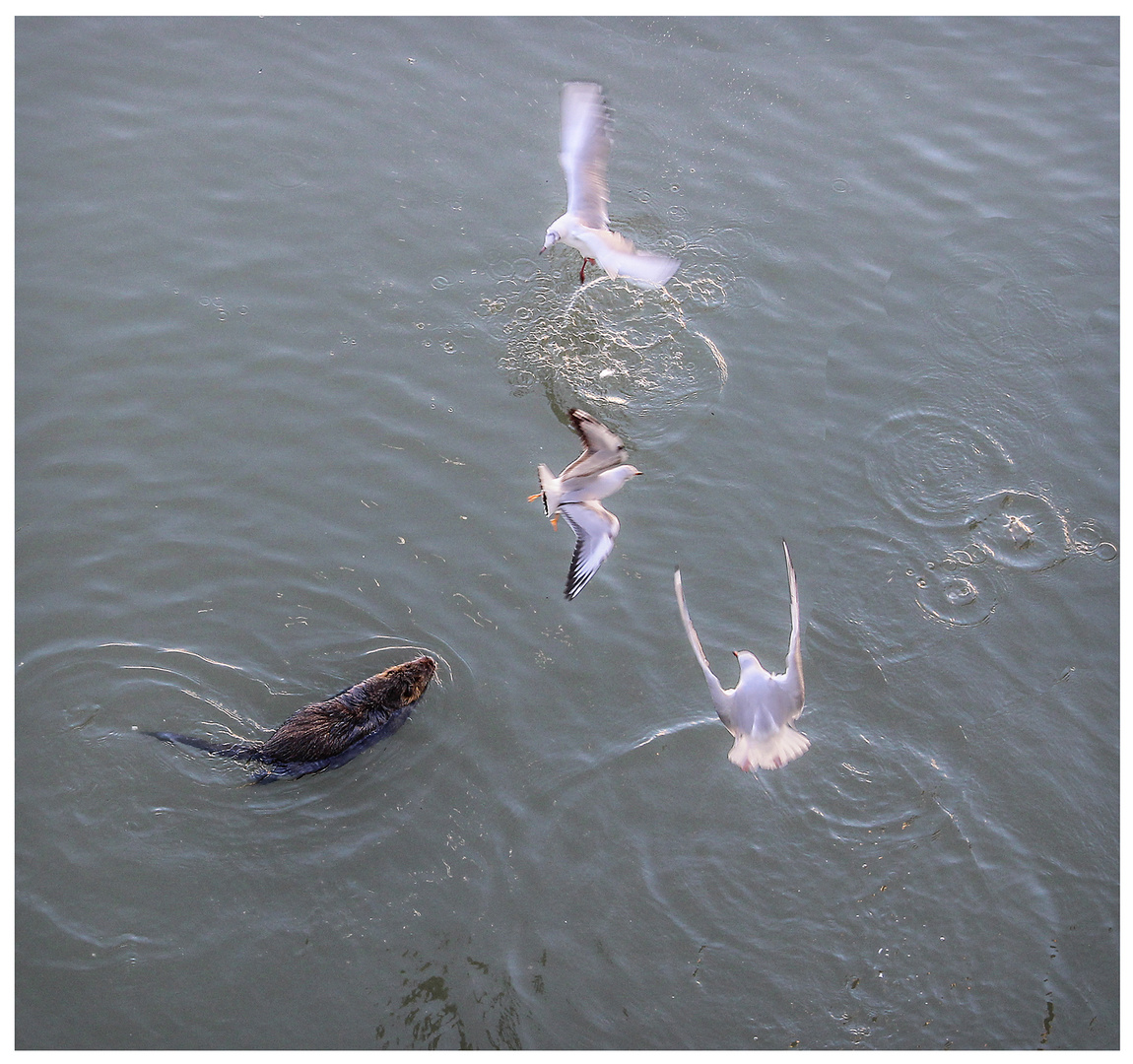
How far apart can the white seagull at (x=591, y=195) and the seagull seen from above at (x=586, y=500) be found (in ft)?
4.91

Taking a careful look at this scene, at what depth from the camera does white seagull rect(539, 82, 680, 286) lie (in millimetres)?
6711

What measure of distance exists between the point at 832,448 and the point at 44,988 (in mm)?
5813

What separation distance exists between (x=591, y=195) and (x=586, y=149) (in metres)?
0.31

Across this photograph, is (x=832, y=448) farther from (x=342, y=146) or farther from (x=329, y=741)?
(x=342, y=146)

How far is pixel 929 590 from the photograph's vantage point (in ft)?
21.3

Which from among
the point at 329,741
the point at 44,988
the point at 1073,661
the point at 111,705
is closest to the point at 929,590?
the point at 1073,661

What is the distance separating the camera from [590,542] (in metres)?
5.86

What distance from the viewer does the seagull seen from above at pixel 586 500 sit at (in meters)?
5.81

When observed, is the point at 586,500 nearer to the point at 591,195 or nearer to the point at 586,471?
the point at 586,471

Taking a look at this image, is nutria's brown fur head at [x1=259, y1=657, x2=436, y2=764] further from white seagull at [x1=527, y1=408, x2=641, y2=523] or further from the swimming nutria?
white seagull at [x1=527, y1=408, x2=641, y2=523]

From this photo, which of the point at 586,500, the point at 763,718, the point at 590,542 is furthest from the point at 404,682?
the point at 763,718

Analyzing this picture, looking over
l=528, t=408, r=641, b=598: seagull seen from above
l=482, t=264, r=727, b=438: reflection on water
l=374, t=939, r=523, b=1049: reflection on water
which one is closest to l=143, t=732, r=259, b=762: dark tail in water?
l=374, t=939, r=523, b=1049: reflection on water

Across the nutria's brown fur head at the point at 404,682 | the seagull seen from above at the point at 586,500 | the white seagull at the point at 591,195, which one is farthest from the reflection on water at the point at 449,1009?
the white seagull at the point at 591,195

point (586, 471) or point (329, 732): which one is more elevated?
point (586, 471)
